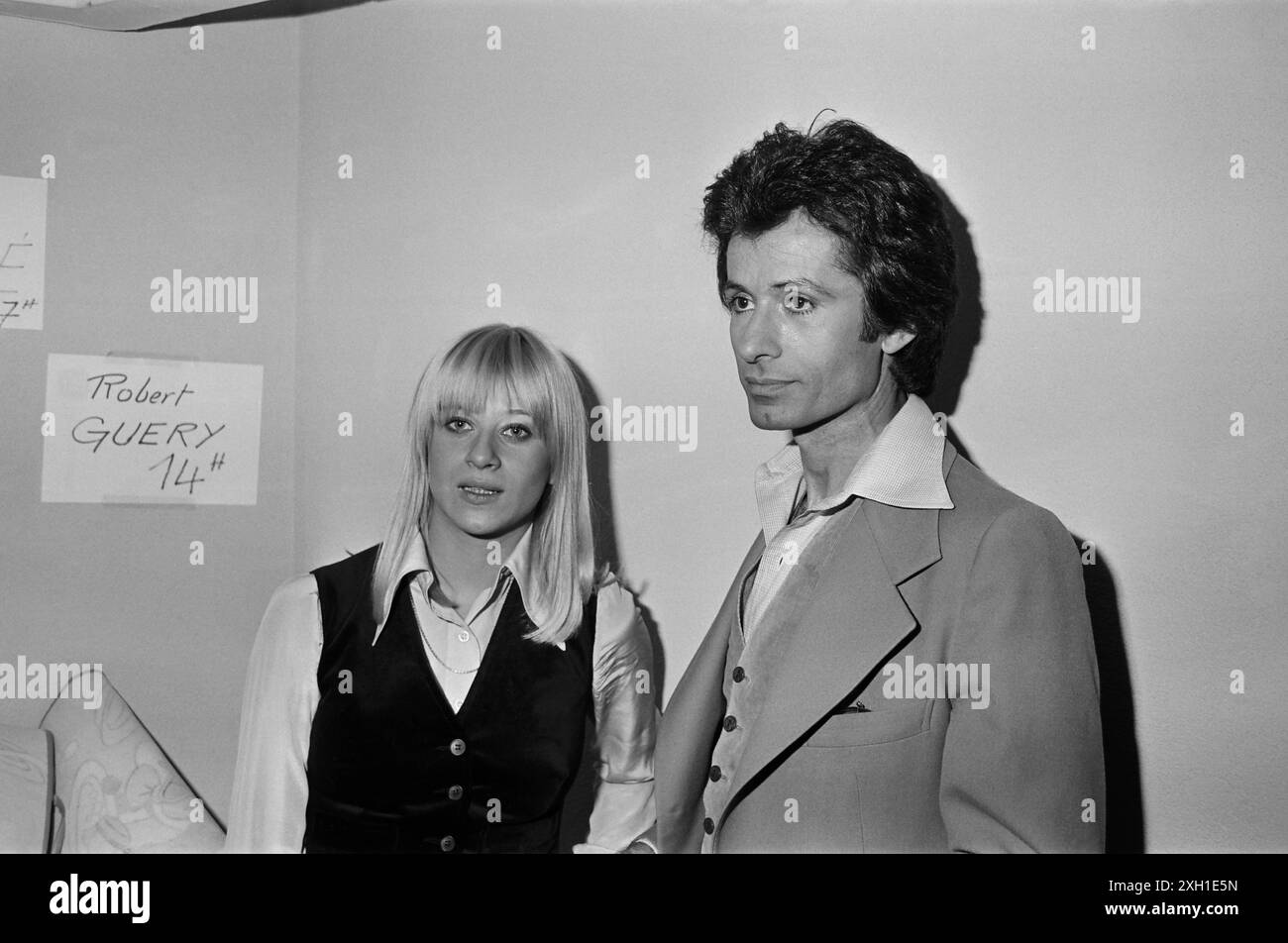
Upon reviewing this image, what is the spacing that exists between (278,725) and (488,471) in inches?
16.4

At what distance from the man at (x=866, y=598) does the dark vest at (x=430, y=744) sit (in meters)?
0.15

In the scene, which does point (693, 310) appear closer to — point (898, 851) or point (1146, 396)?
point (1146, 396)

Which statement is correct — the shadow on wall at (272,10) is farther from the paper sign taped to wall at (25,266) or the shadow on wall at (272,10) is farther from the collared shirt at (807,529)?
the collared shirt at (807,529)

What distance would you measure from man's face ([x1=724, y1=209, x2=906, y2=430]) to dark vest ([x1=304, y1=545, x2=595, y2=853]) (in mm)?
419

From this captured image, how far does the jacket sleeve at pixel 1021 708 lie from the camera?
1.16 m

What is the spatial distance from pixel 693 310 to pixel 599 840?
27.3 inches

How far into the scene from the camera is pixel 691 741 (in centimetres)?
133

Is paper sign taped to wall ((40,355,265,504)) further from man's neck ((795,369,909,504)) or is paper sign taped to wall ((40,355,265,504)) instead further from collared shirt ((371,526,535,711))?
man's neck ((795,369,909,504))

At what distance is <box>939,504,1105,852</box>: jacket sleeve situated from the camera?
1161mm

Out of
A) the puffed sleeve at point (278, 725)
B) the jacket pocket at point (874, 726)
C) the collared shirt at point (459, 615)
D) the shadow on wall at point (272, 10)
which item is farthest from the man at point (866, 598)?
the shadow on wall at point (272, 10)
